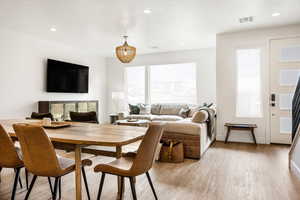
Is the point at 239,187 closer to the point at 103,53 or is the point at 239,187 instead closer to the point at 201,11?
the point at 201,11

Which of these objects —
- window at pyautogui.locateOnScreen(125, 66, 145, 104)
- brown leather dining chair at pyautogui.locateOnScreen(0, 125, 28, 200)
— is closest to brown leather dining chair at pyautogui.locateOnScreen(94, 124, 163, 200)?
brown leather dining chair at pyautogui.locateOnScreen(0, 125, 28, 200)

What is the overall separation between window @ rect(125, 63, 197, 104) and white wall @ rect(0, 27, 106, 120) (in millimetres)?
2313

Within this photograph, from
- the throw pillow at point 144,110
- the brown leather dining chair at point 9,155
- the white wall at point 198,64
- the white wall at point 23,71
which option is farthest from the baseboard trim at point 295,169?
the white wall at point 23,71

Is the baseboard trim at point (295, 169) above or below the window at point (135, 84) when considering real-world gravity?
below

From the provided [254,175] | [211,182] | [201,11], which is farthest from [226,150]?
[201,11]

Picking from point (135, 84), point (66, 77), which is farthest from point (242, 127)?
point (66, 77)

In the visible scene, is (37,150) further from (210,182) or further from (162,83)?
(162,83)

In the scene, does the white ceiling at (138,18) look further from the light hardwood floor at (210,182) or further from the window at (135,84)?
the light hardwood floor at (210,182)

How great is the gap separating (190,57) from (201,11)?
10.3 ft

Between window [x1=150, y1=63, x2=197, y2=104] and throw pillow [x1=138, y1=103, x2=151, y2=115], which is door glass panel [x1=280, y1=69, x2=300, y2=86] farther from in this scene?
throw pillow [x1=138, y1=103, x2=151, y2=115]

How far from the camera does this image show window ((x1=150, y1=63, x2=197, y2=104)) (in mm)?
6934

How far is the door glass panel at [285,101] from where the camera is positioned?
15.1 ft

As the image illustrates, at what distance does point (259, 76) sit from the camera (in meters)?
4.84

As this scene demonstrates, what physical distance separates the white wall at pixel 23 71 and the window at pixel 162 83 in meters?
2.31
